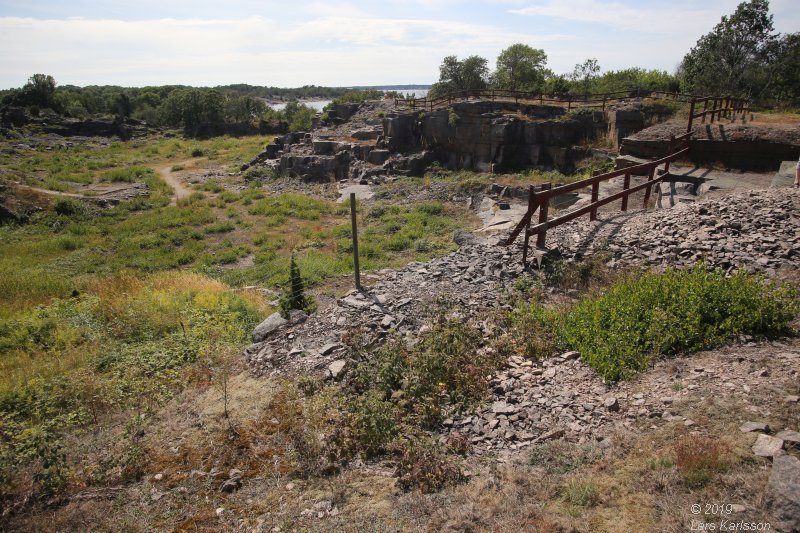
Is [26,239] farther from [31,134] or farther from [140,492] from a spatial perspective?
[31,134]

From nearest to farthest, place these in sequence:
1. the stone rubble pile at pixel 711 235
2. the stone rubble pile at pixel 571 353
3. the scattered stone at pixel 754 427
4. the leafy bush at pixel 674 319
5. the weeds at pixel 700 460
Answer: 1. the weeds at pixel 700 460
2. the scattered stone at pixel 754 427
3. the stone rubble pile at pixel 571 353
4. the leafy bush at pixel 674 319
5. the stone rubble pile at pixel 711 235

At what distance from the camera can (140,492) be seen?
517 cm

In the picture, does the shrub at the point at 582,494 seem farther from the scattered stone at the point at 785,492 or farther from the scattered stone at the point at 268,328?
the scattered stone at the point at 268,328

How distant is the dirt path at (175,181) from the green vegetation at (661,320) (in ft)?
89.2

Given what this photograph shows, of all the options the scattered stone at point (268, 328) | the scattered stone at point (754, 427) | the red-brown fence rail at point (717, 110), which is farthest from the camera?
the red-brown fence rail at point (717, 110)

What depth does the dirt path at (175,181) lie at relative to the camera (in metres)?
29.9

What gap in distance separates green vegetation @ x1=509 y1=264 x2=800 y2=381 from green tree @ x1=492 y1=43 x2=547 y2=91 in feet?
121

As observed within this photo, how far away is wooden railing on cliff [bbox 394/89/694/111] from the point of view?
80.7ft

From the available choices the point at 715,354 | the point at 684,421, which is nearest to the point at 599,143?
the point at 715,354

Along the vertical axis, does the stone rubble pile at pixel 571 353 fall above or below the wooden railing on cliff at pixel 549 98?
below

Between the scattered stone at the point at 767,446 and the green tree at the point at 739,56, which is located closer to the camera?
the scattered stone at the point at 767,446

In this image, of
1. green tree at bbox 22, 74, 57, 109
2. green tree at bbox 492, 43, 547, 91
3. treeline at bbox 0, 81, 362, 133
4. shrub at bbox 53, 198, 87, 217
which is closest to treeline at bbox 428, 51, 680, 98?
green tree at bbox 492, 43, 547, 91

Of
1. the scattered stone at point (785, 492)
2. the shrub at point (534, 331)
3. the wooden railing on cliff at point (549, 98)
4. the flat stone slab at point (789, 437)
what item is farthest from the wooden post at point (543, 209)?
Answer: the wooden railing on cliff at point (549, 98)

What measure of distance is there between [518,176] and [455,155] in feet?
20.3
